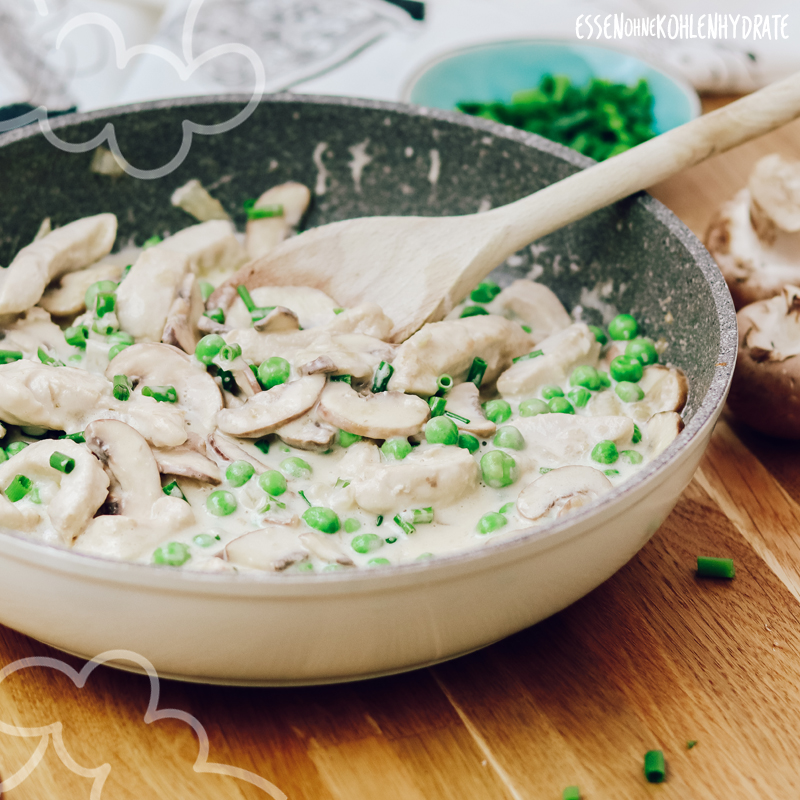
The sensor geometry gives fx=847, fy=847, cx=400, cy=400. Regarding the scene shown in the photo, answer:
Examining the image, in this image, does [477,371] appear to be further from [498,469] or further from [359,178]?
[359,178]

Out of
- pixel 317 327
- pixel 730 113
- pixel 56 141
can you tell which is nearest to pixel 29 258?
pixel 56 141

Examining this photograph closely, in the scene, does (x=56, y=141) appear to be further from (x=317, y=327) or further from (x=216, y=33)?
(x=216, y=33)

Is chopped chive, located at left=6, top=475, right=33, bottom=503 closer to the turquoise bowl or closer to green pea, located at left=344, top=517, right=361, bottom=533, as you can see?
green pea, located at left=344, top=517, right=361, bottom=533

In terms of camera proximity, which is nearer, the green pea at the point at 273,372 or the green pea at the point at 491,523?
the green pea at the point at 491,523

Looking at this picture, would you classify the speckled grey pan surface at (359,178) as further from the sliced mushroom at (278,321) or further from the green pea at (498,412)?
the sliced mushroom at (278,321)

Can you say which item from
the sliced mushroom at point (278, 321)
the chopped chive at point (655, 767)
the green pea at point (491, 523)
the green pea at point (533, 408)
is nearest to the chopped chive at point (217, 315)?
the sliced mushroom at point (278, 321)

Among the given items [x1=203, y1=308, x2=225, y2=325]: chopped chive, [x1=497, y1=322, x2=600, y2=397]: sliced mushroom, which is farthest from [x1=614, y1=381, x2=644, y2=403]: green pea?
[x1=203, y1=308, x2=225, y2=325]: chopped chive

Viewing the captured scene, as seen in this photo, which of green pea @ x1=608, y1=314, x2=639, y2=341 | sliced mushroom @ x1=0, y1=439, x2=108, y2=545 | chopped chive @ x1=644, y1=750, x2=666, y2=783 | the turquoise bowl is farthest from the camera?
the turquoise bowl
